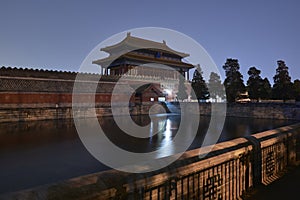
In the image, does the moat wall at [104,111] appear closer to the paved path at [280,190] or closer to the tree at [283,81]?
the tree at [283,81]

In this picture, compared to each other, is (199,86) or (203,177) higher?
(199,86)

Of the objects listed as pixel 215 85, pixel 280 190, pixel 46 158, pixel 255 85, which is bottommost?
pixel 46 158

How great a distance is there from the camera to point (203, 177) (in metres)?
3.29

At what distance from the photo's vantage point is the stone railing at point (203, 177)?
207cm

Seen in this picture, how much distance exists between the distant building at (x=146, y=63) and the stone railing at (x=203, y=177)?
27128 millimetres

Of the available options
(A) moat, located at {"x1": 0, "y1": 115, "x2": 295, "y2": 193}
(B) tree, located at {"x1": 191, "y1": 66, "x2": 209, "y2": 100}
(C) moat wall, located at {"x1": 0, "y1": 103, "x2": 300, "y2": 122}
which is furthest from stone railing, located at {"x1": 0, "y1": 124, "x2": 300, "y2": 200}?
(B) tree, located at {"x1": 191, "y1": 66, "x2": 209, "y2": 100}

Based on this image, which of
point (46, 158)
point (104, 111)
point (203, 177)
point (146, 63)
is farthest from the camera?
point (146, 63)

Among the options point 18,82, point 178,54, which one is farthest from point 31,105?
point 178,54

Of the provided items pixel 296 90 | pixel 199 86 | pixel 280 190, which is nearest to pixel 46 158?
pixel 280 190

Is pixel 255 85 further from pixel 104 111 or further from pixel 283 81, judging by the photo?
pixel 104 111

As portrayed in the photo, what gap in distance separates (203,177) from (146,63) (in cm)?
3295

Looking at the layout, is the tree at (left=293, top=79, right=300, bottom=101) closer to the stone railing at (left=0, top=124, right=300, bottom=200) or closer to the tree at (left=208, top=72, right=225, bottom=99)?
the tree at (left=208, top=72, right=225, bottom=99)

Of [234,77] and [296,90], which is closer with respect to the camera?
[234,77]

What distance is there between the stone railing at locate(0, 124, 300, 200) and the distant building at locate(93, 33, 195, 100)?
27128mm
